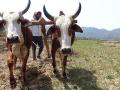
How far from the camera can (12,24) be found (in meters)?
13.4

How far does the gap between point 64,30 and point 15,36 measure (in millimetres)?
1747

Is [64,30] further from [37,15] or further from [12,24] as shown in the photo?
[37,15]

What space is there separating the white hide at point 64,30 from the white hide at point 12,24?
132 cm

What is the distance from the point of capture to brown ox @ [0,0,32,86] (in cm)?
1287

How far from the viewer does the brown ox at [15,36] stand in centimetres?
1287

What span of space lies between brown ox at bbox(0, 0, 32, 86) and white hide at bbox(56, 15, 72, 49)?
1.13 meters

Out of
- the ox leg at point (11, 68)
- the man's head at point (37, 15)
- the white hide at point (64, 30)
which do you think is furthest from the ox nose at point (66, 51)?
the man's head at point (37, 15)

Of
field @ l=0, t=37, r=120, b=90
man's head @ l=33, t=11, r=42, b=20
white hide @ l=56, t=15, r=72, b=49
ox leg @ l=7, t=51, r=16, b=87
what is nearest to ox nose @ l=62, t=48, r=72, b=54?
white hide @ l=56, t=15, r=72, b=49

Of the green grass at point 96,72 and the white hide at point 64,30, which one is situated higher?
the white hide at point 64,30

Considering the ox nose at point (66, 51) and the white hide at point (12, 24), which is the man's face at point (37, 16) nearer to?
the white hide at point (12, 24)

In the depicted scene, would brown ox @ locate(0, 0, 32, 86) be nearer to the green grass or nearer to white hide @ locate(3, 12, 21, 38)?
white hide @ locate(3, 12, 21, 38)

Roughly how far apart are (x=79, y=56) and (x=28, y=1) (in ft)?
21.9

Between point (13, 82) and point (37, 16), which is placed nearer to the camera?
point (13, 82)

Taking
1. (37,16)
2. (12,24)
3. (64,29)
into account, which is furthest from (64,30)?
(37,16)
